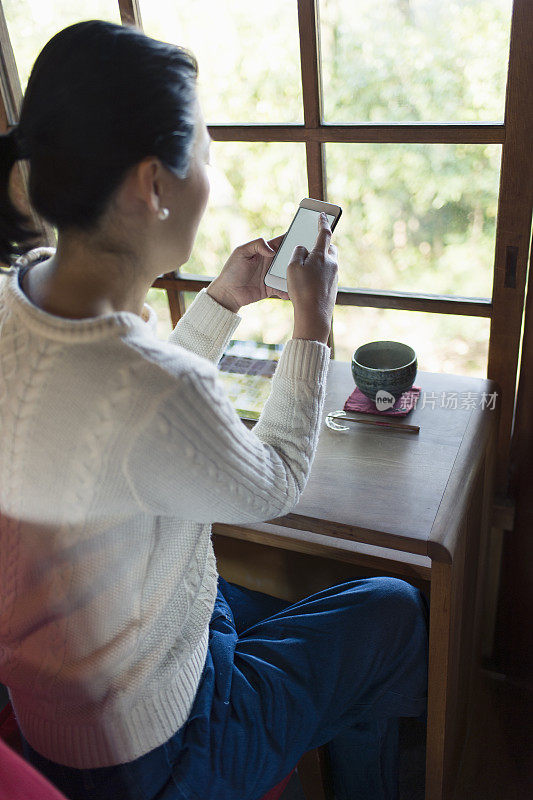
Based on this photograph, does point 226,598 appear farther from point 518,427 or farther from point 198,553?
point 518,427

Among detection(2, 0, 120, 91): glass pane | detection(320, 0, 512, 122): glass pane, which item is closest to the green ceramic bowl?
detection(320, 0, 512, 122): glass pane

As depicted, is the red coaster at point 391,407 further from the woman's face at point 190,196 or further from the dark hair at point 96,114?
the dark hair at point 96,114

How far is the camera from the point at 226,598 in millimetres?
1120

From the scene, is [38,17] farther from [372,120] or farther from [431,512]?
[431,512]

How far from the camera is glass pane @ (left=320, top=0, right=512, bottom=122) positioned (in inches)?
40.7

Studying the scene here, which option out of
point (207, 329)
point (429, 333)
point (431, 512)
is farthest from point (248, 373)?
point (431, 512)

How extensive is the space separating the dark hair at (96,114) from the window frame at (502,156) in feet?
1.00

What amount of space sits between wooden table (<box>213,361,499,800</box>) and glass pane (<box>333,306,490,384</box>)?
0.08 m

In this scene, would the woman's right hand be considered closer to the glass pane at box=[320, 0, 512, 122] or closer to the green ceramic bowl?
the green ceramic bowl

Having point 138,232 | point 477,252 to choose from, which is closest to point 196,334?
point 138,232

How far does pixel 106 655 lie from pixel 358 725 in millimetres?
Answer: 476

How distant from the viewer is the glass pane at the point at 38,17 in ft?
4.23

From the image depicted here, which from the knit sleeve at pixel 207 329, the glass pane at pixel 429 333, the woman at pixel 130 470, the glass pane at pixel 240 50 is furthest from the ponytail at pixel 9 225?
the glass pane at pixel 429 333

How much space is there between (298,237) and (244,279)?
0.11 metres
